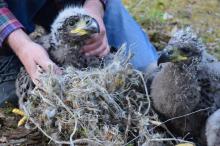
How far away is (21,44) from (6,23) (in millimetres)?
209

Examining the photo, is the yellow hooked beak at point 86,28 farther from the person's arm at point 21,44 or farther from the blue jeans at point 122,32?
the blue jeans at point 122,32

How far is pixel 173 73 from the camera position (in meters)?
4.01

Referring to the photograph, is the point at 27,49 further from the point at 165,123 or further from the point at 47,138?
the point at 165,123

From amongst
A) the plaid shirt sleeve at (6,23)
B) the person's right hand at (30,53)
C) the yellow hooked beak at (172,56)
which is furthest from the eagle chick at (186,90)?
the plaid shirt sleeve at (6,23)

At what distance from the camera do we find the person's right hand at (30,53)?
13.2ft

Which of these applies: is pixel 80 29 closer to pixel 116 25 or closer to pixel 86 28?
pixel 86 28

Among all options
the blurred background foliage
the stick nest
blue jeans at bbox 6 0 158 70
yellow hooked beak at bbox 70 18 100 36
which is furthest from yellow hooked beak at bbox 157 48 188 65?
the blurred background foliage

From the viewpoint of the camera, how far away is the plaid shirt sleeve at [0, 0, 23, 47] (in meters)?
4.23

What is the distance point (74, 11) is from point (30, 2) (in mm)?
613

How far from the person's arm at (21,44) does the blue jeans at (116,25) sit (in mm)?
318

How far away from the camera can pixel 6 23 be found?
4.25 metres

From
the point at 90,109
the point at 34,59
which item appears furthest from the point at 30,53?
the point at 90,109

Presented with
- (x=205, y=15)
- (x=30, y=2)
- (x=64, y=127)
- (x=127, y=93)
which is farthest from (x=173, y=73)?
(x=205, y=15)

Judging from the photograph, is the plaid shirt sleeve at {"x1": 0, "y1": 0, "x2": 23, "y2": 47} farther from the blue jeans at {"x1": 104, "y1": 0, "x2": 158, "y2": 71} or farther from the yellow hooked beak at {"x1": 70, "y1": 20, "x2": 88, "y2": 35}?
the blue jeans at {"x1": 104, "y1": 0, "x2": 158, "y2": 71}
